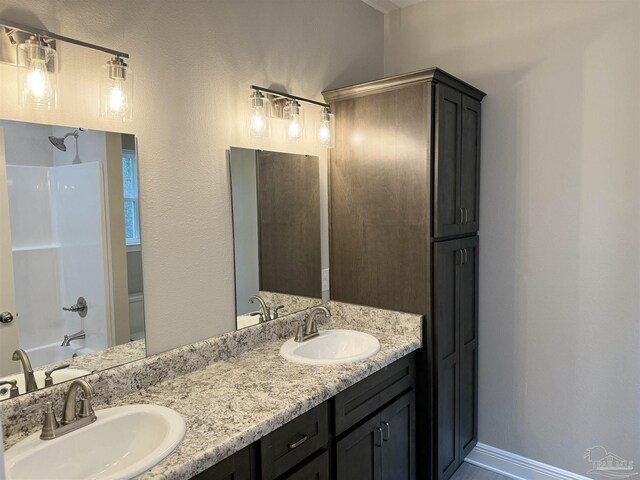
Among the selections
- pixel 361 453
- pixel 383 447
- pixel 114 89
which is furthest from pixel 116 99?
pixel 383 447

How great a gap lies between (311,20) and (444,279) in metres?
1.46

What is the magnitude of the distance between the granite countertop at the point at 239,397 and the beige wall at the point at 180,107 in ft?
0.60

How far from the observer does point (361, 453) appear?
1845 millimetres

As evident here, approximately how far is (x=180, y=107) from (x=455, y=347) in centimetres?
174

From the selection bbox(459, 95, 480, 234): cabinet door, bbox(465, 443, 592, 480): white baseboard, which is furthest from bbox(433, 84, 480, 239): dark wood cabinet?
bbox(465, 443, 592, 480): white baseboard

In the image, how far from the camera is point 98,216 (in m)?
1.55

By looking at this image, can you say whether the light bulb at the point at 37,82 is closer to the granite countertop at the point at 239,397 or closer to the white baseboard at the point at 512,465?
the granite countertop at the point at 239,397

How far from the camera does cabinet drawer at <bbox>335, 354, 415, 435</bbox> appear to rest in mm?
1749

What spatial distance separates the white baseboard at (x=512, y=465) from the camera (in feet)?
8.13

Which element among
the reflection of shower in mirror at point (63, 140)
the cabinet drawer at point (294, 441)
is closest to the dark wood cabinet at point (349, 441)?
the cabinet drawer at point (294, 441)

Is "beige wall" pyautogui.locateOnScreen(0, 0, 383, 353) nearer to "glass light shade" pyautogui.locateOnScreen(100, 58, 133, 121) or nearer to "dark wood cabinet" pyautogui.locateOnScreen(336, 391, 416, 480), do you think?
"glass light shade" pyautogui.locateOnScreen(100, 58, 133, 121)

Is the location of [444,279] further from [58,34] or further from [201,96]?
[58,34]

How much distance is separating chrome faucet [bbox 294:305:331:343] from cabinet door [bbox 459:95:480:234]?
2.71ft

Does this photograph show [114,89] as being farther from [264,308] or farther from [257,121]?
[264,308]
